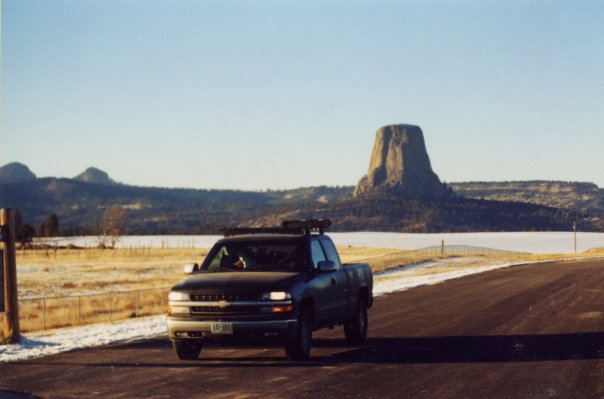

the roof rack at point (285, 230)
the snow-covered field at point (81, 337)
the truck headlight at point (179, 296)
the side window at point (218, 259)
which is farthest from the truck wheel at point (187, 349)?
the snow-covered field at point (81, 337)

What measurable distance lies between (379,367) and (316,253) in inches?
110

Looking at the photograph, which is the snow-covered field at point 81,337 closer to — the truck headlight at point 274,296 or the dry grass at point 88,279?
the truck headlight at point 274,296

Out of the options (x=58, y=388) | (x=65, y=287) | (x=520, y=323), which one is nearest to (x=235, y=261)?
(x=58, y=388)

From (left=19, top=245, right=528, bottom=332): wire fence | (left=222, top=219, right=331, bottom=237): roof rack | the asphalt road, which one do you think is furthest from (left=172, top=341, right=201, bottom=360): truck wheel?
(left=19, top=245, right=528, bottom=332): wire fence

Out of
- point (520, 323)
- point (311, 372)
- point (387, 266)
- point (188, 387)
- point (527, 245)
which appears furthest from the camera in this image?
point (527, 245)

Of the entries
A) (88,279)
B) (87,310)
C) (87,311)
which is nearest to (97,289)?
(88,279)

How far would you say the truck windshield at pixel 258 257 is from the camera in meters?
15.4

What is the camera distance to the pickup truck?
1409 centimetres

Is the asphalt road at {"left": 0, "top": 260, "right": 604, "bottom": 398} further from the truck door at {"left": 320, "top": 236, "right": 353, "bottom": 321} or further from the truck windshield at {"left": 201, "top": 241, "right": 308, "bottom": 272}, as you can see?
the truck windshield at {"left": 201, "top": 241, "right": 308, "bottom": 272}

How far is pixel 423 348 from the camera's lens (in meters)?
16.3

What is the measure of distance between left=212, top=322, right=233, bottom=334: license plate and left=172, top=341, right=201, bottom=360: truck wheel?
1.14 metres

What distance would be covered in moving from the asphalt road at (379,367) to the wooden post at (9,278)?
5.61 feet

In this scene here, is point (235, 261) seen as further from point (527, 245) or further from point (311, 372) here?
point (527, 245)

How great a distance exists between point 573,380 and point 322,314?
4.46m
